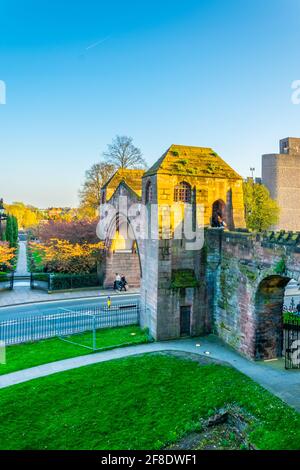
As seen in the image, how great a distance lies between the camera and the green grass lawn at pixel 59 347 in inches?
559

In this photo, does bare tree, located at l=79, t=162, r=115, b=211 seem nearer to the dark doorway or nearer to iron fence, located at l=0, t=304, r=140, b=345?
iron fence, located at l=0, t=304, r=140, b=345

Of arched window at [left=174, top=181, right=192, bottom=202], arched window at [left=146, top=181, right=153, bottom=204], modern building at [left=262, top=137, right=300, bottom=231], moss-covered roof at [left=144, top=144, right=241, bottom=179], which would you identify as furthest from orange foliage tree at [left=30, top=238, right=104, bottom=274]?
modern building at [left=262, top=137, right=300, bottom=231]

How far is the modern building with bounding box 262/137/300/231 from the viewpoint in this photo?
5434 centimetres

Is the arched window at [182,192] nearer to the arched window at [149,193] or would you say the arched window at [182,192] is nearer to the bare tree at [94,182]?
the arched window at [149,193]

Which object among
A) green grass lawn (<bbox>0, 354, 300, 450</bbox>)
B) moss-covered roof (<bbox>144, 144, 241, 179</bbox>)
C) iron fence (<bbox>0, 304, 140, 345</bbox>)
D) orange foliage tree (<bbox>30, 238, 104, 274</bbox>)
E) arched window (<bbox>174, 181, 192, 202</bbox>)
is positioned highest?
moss-covered roof (<bbox>144, 144, 241, 179</bbox>)

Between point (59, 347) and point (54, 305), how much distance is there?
820 centimetres

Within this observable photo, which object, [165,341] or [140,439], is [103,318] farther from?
[140,439]

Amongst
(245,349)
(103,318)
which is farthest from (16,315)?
(245,349)

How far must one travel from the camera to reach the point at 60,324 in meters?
19.0

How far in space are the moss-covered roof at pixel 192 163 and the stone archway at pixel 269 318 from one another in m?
6.30


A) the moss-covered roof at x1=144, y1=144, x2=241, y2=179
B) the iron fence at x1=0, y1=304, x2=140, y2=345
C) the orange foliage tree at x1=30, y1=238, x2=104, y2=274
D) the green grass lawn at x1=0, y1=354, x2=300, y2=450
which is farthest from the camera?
the orange foliage tree at x1=30, y1=238, x2=104, y2=274

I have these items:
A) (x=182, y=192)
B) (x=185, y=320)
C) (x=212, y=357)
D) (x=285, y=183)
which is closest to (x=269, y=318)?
(x=212, y=357)

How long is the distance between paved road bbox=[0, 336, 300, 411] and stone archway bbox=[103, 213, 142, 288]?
13.9 m

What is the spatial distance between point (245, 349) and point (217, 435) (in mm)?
5593
